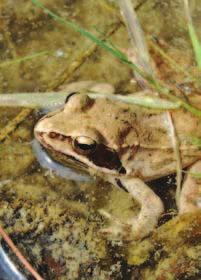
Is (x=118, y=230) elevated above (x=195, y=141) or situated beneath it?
situated beneath

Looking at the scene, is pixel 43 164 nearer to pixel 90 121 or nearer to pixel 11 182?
pixel 11 182

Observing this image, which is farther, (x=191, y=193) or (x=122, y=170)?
(x=122, y=170)

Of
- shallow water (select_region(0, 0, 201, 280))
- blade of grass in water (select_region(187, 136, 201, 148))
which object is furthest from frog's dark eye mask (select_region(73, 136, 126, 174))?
blade of grass in water (select_region(187, 136, 201, 148))

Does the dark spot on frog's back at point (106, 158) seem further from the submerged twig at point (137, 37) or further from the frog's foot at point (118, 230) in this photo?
the submerged twig at point (137, 37)

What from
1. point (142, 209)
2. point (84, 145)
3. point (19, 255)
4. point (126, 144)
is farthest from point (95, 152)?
point (19, 255)

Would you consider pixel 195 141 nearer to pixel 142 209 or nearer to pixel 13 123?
pixel 142 209

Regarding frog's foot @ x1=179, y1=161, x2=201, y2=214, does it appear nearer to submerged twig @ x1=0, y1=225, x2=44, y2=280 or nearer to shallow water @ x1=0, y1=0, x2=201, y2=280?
shallow water @ x1=0, y1=0, x2=201, y2=280

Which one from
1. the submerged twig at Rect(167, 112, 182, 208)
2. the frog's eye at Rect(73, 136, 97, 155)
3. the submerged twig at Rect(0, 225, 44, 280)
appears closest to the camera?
the submerged twig at Rect(0, 225, 44, 280)
